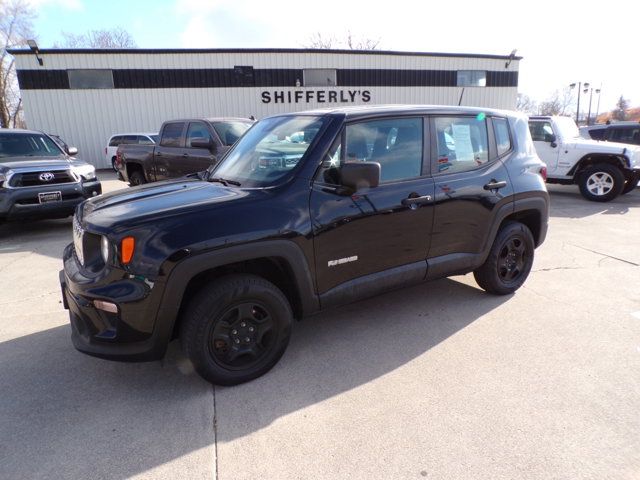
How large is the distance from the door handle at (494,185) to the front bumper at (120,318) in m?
2.83

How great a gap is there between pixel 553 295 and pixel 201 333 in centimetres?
354

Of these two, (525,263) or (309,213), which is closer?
(309,213)

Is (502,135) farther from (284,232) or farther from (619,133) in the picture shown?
(619,133)

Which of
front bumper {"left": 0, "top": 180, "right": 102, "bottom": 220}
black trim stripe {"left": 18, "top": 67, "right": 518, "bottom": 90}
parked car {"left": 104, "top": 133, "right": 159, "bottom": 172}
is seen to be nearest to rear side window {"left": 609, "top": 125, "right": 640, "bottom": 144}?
black trim stripe {"left": 18, "top": 67, "right": 518, "bottom": 90}

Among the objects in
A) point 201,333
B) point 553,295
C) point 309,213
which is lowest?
point 553,295

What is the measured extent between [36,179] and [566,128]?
1104 cm

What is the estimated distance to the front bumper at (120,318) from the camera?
2.46 meters

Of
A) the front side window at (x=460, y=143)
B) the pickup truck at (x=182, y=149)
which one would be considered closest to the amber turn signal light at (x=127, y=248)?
the front side window at (x=460, y=143)

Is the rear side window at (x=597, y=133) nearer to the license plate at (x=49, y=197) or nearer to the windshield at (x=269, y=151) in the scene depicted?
the windshield at (x=269, y=151)

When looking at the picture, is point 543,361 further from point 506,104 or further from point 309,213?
point 506,104

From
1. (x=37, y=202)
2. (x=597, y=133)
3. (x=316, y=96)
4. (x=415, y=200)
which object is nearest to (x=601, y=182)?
(x=597, y=133)

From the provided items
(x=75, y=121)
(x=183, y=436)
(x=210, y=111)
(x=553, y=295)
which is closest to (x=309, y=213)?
(x=183, y=436)

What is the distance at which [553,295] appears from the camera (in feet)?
14.3

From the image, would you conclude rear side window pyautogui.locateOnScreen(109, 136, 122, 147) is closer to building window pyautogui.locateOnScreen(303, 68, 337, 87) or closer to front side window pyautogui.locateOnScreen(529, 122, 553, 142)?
building window pyautogui.locateOnScreen(303, 68, 337, 87)
